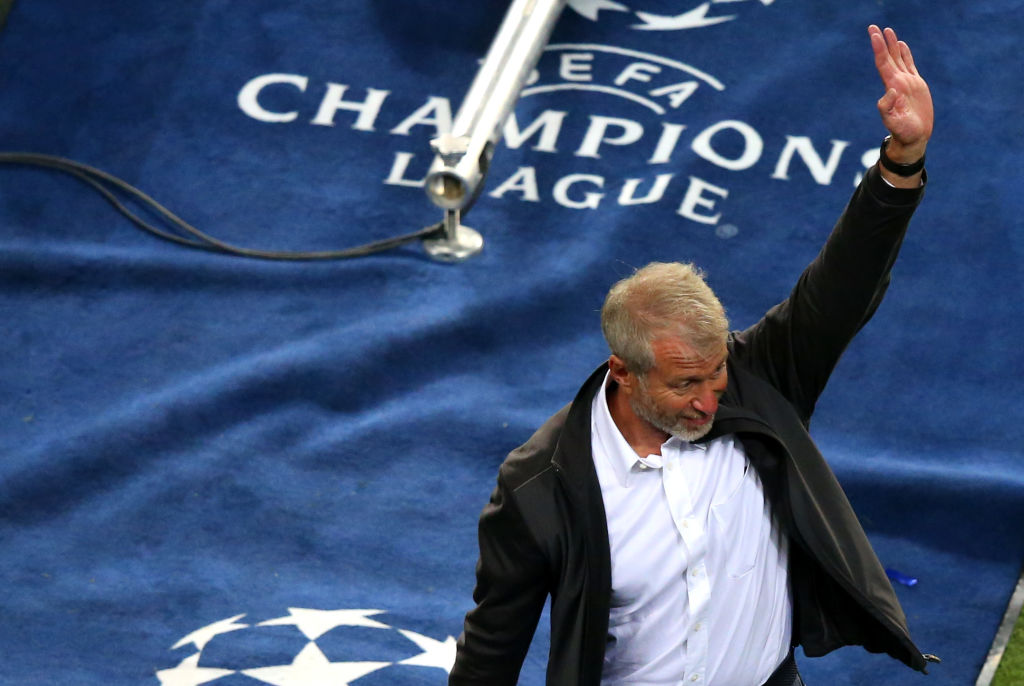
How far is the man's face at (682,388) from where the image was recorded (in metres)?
2.18

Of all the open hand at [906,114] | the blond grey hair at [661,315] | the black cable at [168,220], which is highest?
the open hand at [906,114]

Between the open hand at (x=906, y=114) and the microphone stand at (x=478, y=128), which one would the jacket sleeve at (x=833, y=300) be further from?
the microphone stand at (x=478, y=128)

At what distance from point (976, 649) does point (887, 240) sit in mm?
1477

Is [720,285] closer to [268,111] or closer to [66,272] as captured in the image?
[268,111]

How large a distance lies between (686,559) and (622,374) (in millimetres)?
310

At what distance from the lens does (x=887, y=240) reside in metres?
2.24

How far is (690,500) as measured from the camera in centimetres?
225

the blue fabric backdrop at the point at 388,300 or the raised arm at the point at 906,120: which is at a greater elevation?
the raised arm at the point at 906,120

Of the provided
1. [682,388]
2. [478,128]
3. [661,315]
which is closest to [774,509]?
[682,388]

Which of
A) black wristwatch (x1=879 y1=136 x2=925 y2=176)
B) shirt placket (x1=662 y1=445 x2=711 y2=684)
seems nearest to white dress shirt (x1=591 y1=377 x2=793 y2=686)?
shirt placket (x1=662 y1=445 x2=711 y2=684)

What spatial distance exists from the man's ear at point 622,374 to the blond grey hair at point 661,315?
2 centimetres

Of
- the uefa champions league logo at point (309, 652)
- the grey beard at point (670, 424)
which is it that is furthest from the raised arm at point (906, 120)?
the uefa champions league logo at point (309, 652)

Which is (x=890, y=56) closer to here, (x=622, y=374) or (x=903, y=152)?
(x=903, y=152)

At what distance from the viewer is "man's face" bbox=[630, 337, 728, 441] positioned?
218cm
